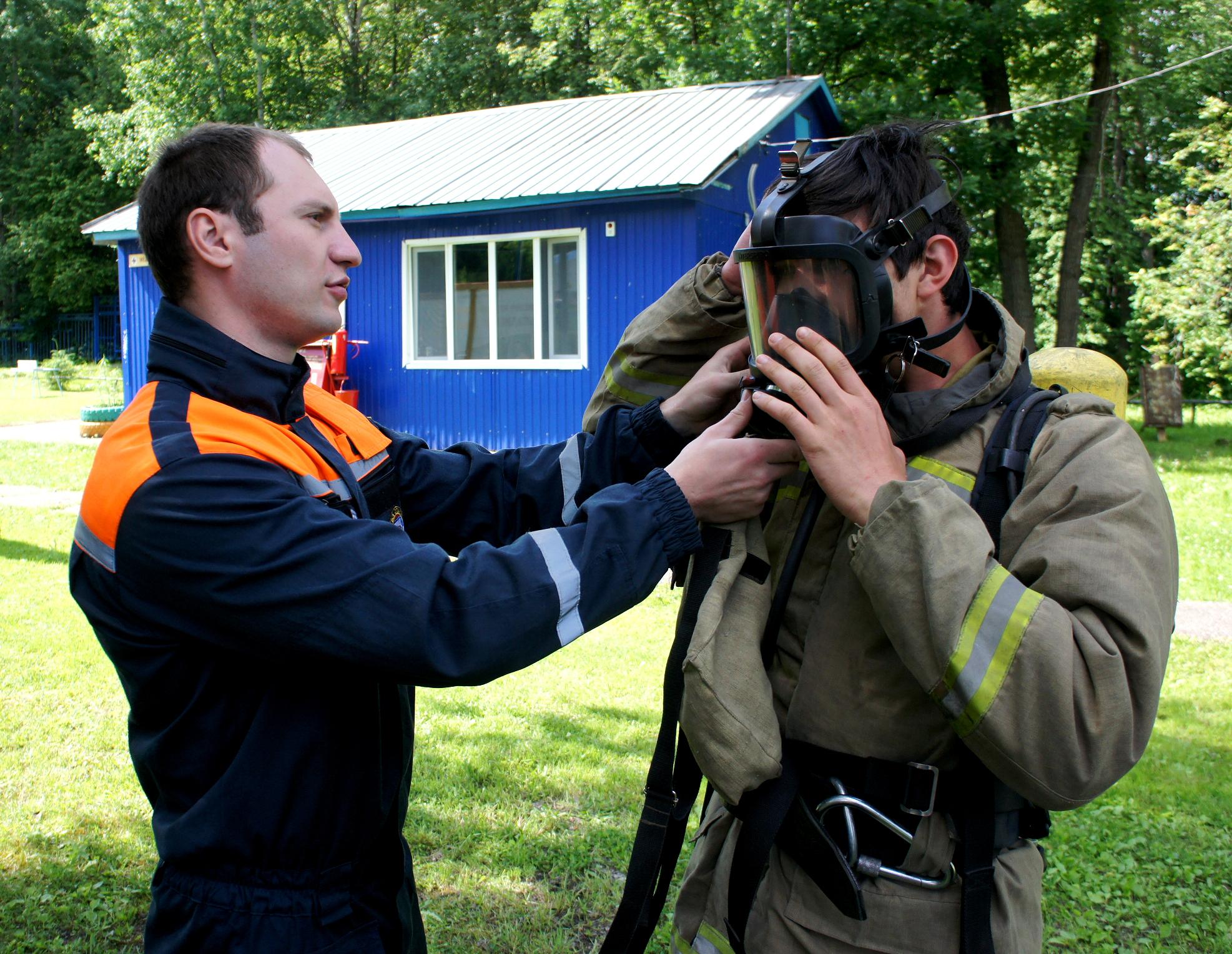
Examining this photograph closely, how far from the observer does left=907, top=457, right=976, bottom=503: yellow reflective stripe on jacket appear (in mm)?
1829

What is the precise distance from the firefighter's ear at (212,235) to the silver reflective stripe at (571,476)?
0.91 m

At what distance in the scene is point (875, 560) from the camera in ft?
5.34

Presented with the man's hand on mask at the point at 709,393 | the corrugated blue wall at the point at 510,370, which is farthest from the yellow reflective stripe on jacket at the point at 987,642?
the corrugated blue wall at the point at 510,370

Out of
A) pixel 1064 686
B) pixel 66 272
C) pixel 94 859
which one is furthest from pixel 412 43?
pixel 1064 686

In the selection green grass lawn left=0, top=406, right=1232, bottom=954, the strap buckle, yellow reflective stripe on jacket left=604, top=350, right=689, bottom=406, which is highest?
yellow reflective stripe on jacket left=604, top=350, right=689, bottom=406

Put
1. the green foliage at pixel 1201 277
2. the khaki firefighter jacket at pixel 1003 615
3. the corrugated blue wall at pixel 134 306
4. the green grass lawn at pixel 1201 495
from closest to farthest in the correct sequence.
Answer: the khaki firefighter jacket at pixel 1003 615 → the green grass lawn at pixel 1201 495 → the corrugated blue wall at pixel 134 306 → the green foliage at pixel 1201 277

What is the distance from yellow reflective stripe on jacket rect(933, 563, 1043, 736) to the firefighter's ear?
1.56 m

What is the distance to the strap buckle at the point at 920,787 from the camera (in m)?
1.76

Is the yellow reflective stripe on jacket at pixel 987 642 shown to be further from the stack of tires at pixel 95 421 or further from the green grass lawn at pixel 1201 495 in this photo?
the stack of tires at pixel 95 421

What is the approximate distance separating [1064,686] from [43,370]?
33.0m

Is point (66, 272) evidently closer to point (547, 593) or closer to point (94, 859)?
point (94, 859)

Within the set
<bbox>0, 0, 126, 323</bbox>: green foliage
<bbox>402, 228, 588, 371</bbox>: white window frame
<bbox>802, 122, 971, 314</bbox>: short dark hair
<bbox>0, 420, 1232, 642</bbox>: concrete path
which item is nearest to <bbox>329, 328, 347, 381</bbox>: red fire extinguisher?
<bbox>402, 228, 588, 371</bbox>: white window frame

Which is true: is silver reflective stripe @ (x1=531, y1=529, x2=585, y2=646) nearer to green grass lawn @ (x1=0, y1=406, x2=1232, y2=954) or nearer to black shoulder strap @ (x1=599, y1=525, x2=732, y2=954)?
black shoulder strap @ (x1=599, y1=525, x2=732, y2=954)

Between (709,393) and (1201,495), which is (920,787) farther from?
(1201,495)
